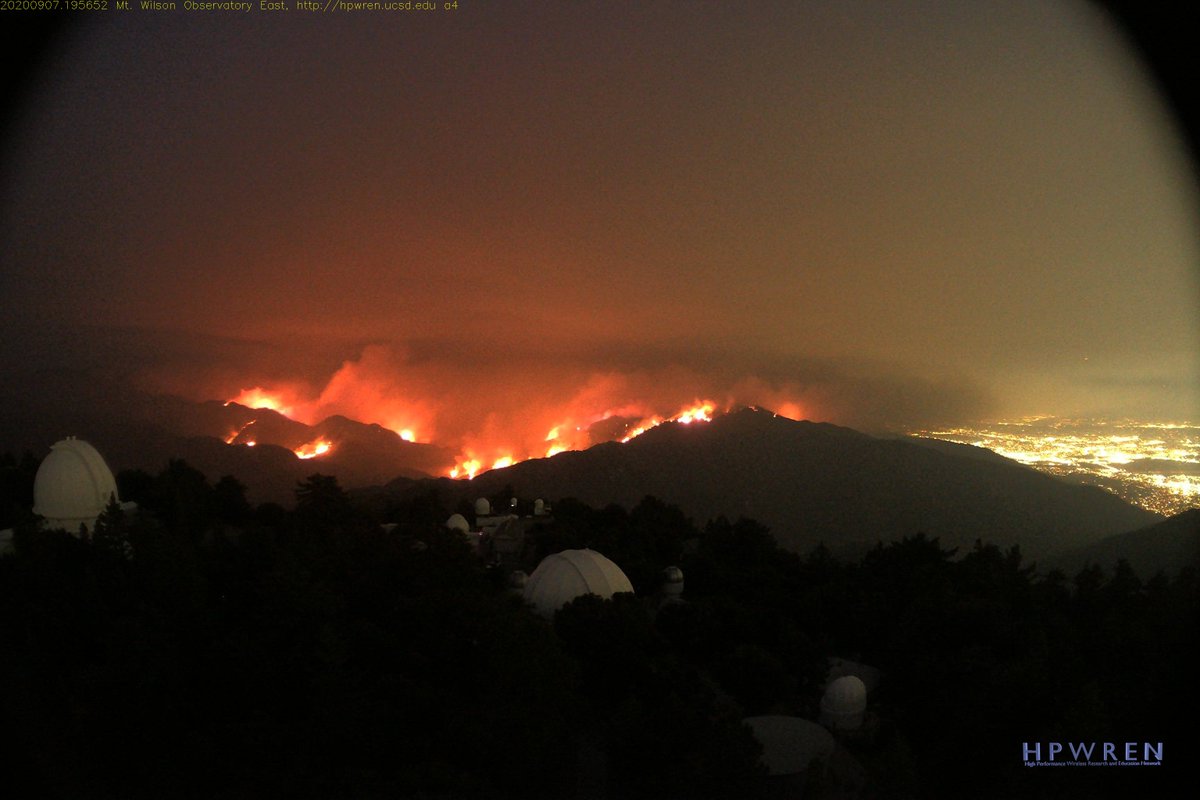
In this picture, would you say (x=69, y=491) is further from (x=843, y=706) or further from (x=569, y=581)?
(x=843, y=706)

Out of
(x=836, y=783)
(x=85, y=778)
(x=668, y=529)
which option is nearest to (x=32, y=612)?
(x=85, y=778)

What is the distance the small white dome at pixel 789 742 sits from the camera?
45.6ft

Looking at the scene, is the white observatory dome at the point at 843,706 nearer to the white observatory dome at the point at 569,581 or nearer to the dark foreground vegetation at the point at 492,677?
the dark foreground vegetation at the point at 492,677

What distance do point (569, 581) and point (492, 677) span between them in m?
7.37

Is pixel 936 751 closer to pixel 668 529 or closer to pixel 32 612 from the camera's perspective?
pixel 668 529

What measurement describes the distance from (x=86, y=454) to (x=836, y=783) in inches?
917

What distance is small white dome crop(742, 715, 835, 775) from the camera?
45.6 feet

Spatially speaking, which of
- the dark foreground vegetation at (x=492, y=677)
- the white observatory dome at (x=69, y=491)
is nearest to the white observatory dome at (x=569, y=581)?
the dark foreground vegetation at (x=492, y=677)

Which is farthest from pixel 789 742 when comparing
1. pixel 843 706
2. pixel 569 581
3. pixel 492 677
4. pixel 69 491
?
pixel 69 491

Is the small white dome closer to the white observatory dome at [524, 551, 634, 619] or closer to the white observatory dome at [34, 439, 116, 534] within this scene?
the white observatory dome at [524, 551, 634, 619]

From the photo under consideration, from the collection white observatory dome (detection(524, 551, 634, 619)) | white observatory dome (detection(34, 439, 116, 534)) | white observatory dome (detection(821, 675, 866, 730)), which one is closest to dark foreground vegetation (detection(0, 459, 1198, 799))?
white observatory dome (detection(821, 675, 866, 730))

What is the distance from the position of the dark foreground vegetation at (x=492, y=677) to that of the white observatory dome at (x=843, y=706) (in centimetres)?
50

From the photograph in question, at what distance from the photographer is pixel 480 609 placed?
1670cm

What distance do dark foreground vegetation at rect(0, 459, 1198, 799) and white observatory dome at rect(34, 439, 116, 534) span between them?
1.97 m
